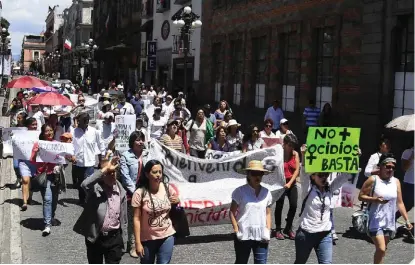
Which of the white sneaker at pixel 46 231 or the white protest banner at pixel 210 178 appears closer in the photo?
the white sneaker at pixel 46 231

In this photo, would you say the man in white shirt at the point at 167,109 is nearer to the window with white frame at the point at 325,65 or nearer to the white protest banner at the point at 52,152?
the window with white frame at the point at 325,65

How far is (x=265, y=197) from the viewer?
6520mm

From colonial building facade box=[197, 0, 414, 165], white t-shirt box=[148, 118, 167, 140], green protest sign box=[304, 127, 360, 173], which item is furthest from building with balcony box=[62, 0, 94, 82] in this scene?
green protest sign box=[304, 127, 360, 173]

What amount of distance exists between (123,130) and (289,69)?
1111cm

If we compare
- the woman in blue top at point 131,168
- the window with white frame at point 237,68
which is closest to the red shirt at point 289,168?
the woman in blue top at point 131,168

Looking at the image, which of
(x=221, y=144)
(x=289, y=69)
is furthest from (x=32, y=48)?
(x=221, y=144)

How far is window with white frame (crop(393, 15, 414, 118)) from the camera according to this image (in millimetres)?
16797

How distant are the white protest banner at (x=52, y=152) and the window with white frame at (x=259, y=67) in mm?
16779

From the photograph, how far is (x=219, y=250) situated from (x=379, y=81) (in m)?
10.5

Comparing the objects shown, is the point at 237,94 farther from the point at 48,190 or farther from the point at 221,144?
the point at 48,190

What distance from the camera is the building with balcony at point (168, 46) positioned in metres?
35.4

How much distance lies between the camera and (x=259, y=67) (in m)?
27.0

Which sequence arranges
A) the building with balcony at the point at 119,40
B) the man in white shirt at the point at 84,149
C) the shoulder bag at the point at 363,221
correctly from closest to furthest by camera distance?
the shoulder bag at the point at 363,221 < the man in white shirt at the point at 84,149 < the building with balcony at the point at 119,40

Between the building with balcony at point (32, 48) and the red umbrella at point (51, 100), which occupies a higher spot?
the building with balcony at point (32, 48)
